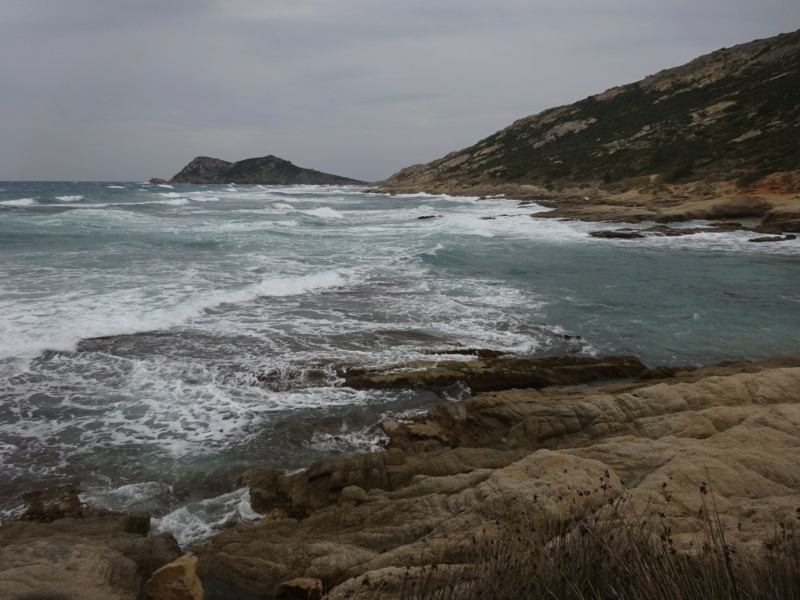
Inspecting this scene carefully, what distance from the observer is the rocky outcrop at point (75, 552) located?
3.69 meters

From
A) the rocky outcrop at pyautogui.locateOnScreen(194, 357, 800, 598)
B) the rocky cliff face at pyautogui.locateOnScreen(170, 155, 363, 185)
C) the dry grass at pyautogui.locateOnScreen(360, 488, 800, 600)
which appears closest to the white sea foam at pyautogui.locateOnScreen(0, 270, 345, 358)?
the rocky outcrop at pyautogui.locateOnScreen(194, 357, 800, 598)

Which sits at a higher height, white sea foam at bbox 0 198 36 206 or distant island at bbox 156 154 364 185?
distant island at bbox 156 154 364 185

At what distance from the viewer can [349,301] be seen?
44.4ft

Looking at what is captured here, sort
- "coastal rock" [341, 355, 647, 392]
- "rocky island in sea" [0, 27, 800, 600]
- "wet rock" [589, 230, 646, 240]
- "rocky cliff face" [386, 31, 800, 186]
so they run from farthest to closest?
1. "rocky cliff face" [386, 31, 800, 186]
2. "wet rock" [589, 230, 646, 240]
3. "coastal rock" [341, 355, 647, 392]
4. "rocky island in sea" [0, 27, 800, 600]

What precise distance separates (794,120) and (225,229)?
49.6m

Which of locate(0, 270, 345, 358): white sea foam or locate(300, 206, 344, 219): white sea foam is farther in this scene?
locate(300, 206, 344, 219): white sea foam

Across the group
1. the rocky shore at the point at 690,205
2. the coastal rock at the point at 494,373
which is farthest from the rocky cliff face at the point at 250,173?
the coastal rock at the point at 494,373

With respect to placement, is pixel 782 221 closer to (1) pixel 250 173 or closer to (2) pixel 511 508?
(2) pixel 511 508

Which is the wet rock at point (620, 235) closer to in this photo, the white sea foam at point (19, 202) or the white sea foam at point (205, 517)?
the white sea foam at point (205, 517)

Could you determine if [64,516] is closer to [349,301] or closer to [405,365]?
[405,365]

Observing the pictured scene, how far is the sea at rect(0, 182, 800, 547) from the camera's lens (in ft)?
20.9

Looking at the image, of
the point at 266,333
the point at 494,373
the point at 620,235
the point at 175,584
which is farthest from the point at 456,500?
the point at 620,235

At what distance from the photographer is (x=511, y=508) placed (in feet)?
13.7

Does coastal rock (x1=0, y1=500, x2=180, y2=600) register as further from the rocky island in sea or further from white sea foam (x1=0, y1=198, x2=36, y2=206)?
white sea foam (x1=0, y1=198, x2=36, y2=206)
